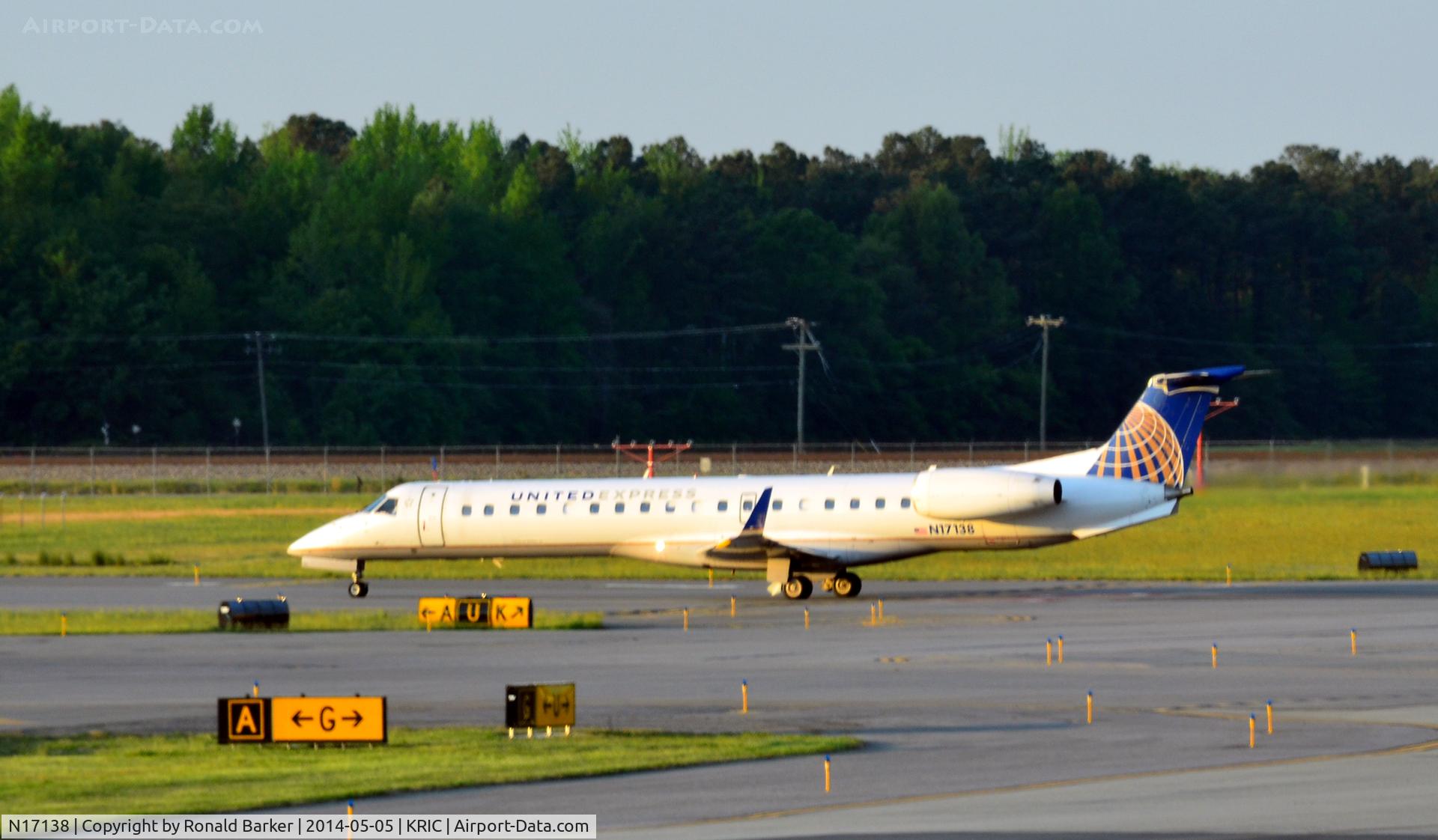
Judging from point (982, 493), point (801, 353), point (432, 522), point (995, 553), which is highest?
point (801, 353)

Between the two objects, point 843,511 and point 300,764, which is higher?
point 843,511

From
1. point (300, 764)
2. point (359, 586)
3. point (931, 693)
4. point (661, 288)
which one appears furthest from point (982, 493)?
point (661, 288)

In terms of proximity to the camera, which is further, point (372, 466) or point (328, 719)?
A: point (372, 466)

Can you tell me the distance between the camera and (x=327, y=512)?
65.5m

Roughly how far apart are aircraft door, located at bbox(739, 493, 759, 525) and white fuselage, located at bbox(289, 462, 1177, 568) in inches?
0.6

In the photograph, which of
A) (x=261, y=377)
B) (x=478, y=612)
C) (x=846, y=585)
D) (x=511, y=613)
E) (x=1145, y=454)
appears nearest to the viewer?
(x=511, y=613)

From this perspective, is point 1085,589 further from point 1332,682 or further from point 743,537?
point 1332,682

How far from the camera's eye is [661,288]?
120750 millimetres

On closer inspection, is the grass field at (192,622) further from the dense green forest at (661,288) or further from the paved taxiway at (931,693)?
the dense green forest at (661,288)

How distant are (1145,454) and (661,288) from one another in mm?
83158

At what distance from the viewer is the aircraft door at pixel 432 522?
43.2 m

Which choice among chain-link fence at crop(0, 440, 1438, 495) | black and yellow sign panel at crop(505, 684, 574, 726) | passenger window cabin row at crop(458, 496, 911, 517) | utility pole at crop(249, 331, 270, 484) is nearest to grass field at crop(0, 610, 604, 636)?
passenger window cabin row at crop(458, 496, 911, 517)

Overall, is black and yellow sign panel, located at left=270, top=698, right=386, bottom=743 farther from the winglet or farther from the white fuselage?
the white fuselage

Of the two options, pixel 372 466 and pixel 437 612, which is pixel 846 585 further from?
pixel 372 466
